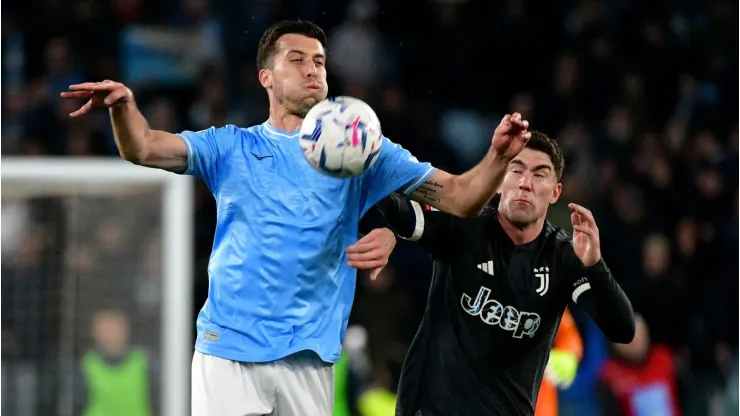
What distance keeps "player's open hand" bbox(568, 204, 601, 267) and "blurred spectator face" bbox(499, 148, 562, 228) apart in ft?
0.92

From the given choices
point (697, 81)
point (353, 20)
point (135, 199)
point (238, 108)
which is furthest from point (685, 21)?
point (135, 199)

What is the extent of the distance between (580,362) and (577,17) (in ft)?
14.7

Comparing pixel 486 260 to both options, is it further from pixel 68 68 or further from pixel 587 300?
pixel 68 68

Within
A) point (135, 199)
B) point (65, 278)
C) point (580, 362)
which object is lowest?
point (580, 362)

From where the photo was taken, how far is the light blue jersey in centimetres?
422

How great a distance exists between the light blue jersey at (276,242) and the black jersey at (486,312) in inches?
19.5

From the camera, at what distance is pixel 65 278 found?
21.3ft

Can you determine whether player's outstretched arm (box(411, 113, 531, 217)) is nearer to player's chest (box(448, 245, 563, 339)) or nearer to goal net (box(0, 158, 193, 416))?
player's chest (box(448, 245, 563, 339))

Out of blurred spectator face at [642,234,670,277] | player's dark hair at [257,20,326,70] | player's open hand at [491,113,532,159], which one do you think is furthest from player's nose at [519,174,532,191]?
blurred spectator face at [642,234,670,277]

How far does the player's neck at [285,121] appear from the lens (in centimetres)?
449

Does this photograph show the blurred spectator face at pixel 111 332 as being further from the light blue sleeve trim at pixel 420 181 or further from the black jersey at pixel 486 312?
the light blue sleeve trim at pixel 420 181

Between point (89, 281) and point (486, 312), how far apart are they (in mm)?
2609

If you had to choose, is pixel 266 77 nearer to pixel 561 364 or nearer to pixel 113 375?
pixel 113 375

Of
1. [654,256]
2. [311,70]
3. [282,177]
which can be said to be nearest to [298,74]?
[311,70]
